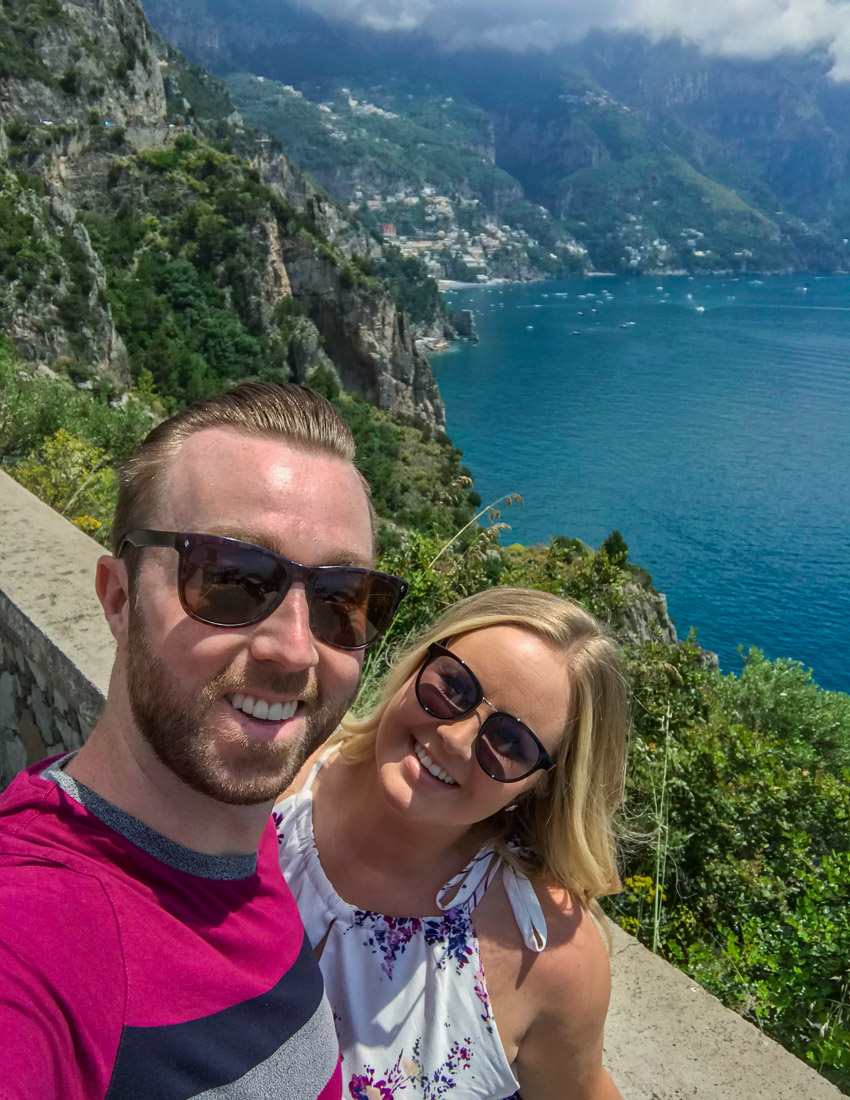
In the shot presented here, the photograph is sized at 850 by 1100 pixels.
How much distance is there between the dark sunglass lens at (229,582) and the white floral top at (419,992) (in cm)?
71

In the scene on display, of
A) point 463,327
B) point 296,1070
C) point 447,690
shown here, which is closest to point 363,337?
point 463,327

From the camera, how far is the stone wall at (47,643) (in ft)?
7.52

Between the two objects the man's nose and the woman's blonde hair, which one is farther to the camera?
the woman's blonde hair

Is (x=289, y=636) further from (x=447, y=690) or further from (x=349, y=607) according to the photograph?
(x=447, y=690)

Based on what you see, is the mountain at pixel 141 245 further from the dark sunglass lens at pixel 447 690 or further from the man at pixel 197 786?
the man at pixel 197 786

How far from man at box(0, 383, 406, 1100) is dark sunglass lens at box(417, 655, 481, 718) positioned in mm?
283

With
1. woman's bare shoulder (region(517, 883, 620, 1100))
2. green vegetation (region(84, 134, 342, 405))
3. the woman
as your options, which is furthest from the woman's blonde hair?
green vegetation (region(84, 134, 342, 405))

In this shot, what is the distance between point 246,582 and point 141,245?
4441 cm

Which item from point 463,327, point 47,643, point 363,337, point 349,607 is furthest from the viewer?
point 463,327

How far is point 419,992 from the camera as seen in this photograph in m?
1.39

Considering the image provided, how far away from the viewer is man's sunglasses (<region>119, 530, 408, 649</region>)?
1.05 m

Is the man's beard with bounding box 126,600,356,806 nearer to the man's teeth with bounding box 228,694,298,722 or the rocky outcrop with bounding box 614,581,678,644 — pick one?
the man's teeth with bounding box 228,694,298,722

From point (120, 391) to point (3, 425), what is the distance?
76.1 feet

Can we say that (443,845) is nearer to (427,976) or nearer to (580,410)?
(427,976)
